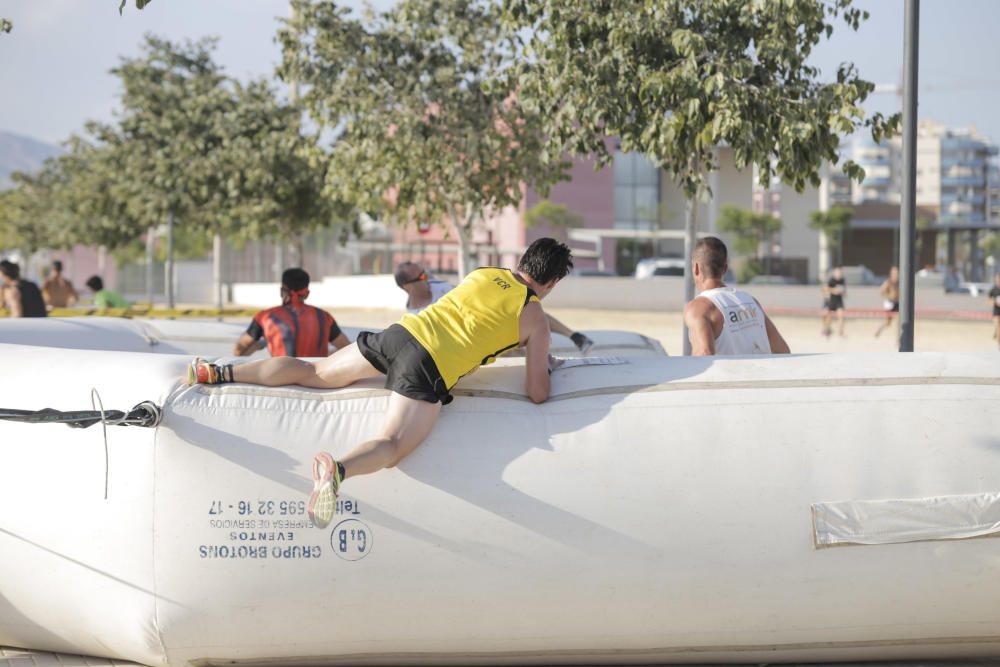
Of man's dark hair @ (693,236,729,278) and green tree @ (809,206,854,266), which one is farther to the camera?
green tree @ (809,206,854,266)

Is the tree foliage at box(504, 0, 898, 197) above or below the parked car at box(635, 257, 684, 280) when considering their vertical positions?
above

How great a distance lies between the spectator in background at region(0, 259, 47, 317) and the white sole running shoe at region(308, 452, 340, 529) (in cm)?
814

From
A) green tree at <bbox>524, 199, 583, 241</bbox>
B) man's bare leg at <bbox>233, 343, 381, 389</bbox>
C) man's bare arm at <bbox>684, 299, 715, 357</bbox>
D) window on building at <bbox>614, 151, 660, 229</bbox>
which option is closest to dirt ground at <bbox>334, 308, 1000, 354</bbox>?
man's bare arm at <bbox>684, 299, 715, 357</bbox>

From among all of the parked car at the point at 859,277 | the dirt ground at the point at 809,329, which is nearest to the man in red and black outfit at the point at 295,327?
the dirt ground at the point at 809,329

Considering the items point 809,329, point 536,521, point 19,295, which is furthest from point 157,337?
point 809,329

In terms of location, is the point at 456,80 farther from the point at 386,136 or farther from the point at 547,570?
the point at 547,570

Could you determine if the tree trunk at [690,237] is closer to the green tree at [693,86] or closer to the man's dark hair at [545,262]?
the green tree at [693,86]

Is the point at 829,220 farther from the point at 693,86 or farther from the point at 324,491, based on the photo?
the point at 324,491

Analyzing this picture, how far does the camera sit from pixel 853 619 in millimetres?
4488

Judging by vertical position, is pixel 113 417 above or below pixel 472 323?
below

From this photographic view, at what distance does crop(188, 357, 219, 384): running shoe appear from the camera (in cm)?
455

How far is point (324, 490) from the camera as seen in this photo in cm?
411

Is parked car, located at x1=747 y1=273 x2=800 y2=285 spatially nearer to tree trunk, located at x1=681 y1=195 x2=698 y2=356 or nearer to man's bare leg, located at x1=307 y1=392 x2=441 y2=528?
tree trunk, located at x1=681 y1=195 x2=698 y2=356

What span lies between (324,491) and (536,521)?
84 cm
